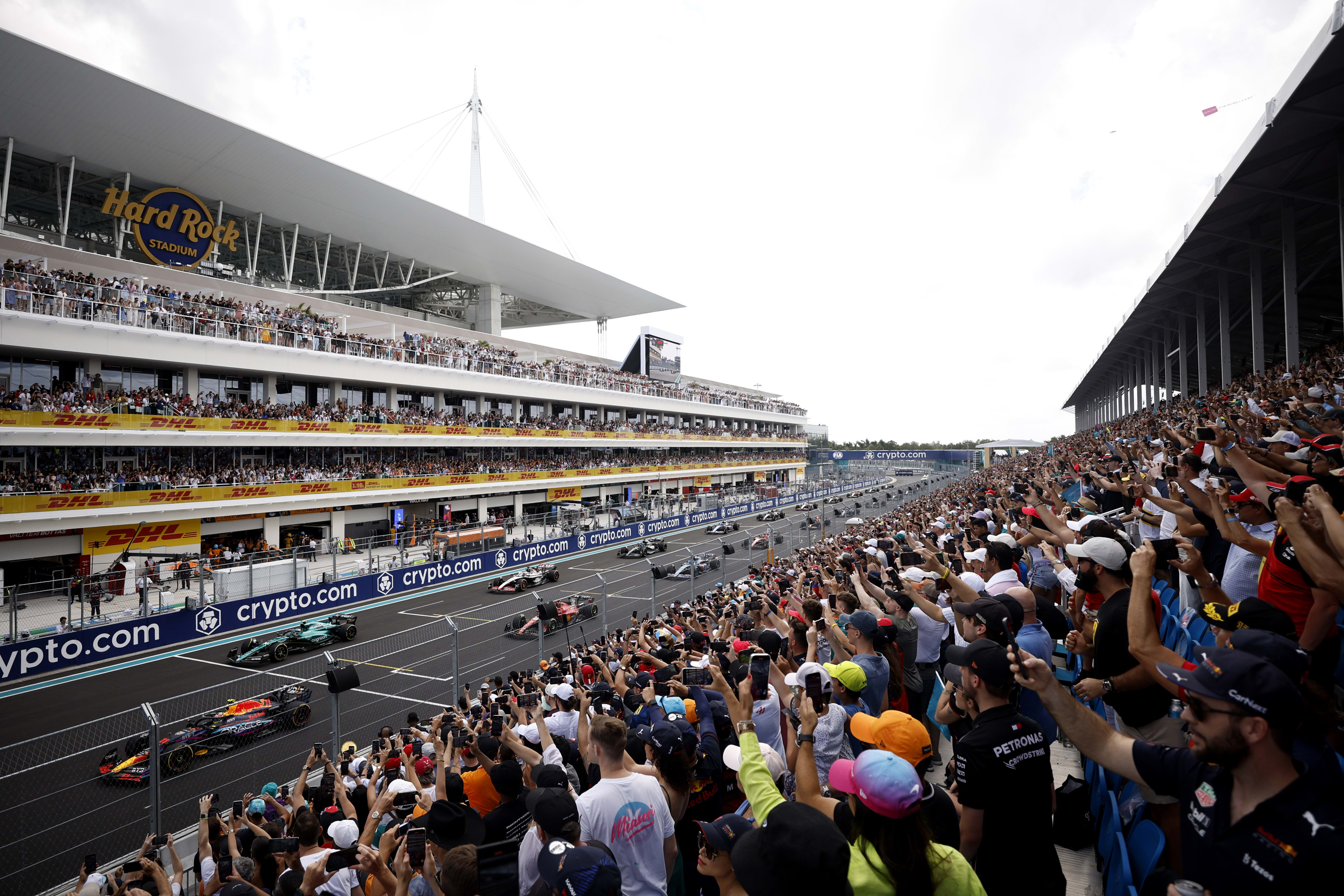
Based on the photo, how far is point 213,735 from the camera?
30.9ft

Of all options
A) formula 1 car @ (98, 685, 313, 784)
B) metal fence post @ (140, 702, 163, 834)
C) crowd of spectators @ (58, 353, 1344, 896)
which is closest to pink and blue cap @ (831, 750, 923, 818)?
crowd of spectators @ (58, 353, 1344, 896)

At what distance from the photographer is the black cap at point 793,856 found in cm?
182

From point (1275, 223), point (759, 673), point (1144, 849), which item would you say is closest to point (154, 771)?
point (759, 673)

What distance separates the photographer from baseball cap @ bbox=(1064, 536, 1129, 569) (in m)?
3.24

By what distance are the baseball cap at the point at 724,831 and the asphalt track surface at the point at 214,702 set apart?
24.6ft

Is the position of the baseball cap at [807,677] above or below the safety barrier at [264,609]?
above

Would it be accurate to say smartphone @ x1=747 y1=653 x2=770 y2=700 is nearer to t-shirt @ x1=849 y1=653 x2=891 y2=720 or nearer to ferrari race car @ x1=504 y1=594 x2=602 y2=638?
t-shirt @ x1=849 y1=653 x2=891 y2=720

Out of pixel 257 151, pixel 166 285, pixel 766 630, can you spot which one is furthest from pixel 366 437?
pixel 766 630

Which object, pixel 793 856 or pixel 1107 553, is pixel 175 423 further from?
pixel 1107 553

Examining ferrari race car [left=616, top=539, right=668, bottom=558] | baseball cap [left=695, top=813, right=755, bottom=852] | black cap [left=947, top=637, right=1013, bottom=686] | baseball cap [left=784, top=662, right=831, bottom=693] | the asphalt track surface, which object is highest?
black cap [left=947, top=637, right=1013, bottom=686]

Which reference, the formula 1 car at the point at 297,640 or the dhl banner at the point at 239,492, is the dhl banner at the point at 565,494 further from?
the formula 1 car at the point at 297,640

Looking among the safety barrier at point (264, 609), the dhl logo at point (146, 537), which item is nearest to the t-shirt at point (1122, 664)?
the safety barrier at point (264, 609)

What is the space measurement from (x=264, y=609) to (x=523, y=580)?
787 centimetres

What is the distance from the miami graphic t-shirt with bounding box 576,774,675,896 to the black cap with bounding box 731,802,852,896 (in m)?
1.07
